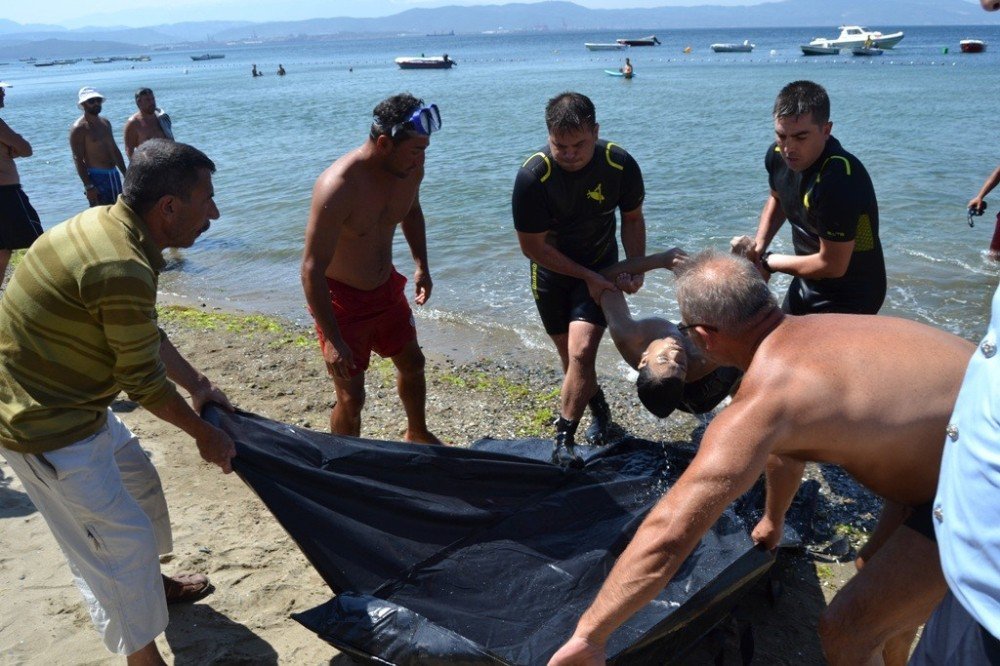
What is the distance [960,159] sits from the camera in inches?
622

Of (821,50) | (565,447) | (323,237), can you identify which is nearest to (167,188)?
(323,237)

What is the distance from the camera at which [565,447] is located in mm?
4379

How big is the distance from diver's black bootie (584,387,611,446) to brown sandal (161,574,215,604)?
2.53 meters

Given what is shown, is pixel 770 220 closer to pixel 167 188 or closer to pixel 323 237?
pixel 323 237

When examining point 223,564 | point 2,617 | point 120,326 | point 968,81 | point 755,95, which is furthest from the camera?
point 968,81

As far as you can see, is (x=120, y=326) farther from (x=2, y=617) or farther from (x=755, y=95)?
(x=755, y=95)

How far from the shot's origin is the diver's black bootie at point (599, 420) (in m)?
5.32

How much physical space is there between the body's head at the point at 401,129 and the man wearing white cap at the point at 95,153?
21.5 feet

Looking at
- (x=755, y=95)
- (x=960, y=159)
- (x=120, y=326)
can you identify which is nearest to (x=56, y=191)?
(x=120, y=326)

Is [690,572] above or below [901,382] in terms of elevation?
below

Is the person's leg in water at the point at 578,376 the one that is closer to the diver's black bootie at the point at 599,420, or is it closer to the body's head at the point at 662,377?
the body's head at the point at 662,377

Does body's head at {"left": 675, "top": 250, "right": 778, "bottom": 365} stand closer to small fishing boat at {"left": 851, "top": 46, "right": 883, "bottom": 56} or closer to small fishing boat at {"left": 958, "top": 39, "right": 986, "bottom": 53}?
small fishing boat at {"left": 958, "top": 39, "right": 986, "bottom": 53}

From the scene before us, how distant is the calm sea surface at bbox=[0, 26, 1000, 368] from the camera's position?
895 centimetres

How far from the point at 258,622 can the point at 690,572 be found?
1.83m
